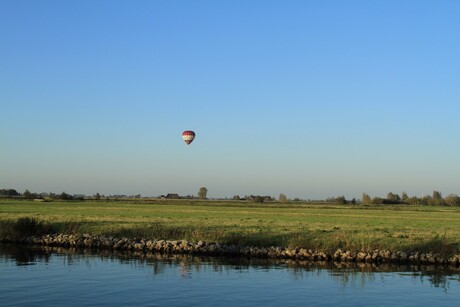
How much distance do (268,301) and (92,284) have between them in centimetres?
854

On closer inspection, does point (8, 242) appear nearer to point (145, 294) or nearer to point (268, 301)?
point (145, 294)

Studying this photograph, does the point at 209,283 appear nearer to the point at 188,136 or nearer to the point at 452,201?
the point at 188,136

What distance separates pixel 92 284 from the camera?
26016mm

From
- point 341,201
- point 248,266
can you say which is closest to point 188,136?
point 248,266

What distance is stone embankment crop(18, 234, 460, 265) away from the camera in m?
35.9

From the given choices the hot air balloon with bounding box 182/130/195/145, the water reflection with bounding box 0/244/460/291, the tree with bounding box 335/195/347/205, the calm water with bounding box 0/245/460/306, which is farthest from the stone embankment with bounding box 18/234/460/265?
the tree with bounding box 335/195/347/205

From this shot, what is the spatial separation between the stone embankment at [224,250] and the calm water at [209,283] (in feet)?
7.11

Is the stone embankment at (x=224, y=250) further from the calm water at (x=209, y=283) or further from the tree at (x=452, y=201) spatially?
the tree at (x=452, y=201)

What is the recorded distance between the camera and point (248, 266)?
3334 cm

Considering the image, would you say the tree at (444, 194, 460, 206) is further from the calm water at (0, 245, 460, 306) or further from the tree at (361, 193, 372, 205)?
the calm water at (0, 245, 460, 306)

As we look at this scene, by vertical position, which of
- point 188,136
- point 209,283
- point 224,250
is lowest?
point 209,283

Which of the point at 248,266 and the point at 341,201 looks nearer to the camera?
the point at 248,266

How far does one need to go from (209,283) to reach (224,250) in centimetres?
1213

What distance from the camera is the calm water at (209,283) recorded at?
22.6m
